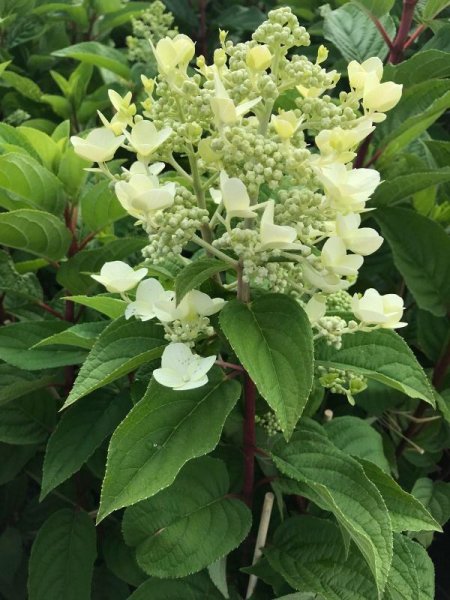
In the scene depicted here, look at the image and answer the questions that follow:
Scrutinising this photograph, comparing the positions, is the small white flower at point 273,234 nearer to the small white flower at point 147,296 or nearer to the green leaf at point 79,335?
the small white flower at point 147,296

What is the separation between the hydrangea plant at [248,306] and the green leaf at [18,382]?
0.28m

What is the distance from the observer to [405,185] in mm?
1102

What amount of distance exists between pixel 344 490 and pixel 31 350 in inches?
20.4

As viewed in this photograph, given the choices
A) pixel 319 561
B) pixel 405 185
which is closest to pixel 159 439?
pixel 319 561

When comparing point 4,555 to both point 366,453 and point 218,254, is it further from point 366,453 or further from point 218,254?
point 218,254

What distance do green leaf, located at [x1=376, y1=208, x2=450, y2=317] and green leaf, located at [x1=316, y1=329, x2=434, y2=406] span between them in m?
0.35

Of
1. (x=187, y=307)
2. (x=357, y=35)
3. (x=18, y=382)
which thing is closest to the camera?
(x=187, y=307)

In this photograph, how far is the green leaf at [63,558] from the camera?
3.58ft

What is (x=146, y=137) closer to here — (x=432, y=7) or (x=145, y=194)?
(x=145, y=194)

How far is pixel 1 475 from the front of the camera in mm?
1225

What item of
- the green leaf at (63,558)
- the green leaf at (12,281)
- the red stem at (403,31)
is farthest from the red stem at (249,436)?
the red stem at (403,31)

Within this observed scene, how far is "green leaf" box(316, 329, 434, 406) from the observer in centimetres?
78

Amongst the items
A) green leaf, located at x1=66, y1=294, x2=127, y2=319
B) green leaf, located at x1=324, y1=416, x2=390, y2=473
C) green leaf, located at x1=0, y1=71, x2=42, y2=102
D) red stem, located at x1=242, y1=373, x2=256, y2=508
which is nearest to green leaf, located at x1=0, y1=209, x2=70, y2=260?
green leaf, located at x1=66, y1=294, x2=127, y2=319

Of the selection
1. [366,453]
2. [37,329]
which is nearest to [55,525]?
[37,329]
